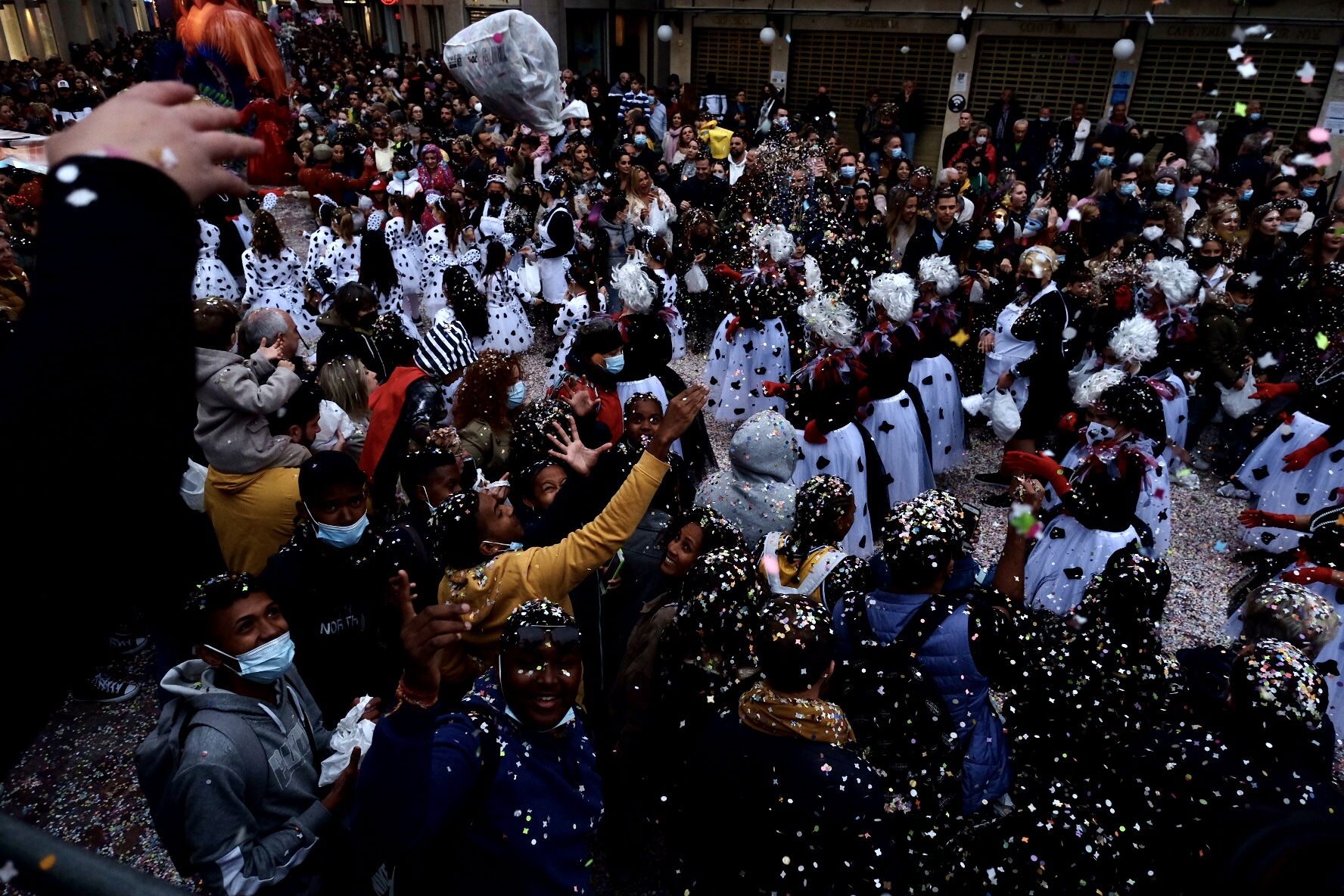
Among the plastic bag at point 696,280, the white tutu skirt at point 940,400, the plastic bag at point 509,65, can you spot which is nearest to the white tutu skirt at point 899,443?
the white tutu skirt at point 940,400

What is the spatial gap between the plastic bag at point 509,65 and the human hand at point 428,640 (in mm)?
5608

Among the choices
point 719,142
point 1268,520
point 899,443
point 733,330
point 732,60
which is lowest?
point 899,443

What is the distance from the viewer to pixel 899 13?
643 inches

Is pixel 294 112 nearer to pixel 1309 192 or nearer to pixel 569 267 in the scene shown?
pixel 569 267

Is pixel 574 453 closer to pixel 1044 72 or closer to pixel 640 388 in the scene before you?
pixel 640 388

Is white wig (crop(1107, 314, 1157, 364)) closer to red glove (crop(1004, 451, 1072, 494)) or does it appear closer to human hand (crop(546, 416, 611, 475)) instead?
red glove (crop(1004, 451, 1072, 494))

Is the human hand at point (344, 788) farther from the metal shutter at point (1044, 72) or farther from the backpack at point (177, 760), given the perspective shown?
the metal shutter at point (1044, 72)

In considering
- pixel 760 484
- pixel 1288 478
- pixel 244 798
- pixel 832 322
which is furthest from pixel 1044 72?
pixel 244 798

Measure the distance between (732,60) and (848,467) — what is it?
58.6 feet

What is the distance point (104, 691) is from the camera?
4.04 meters

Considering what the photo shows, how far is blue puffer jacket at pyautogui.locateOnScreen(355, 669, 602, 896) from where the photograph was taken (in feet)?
5.44

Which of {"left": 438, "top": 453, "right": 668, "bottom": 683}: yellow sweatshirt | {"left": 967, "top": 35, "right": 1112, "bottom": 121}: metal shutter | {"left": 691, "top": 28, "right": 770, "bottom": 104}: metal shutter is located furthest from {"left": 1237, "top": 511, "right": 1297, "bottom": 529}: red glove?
{"left": 691, "top": 28, "right": 770, "bottom": 104}: metal shutter

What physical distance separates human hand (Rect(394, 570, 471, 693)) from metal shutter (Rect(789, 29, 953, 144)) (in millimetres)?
17075

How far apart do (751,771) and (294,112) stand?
17.7m
